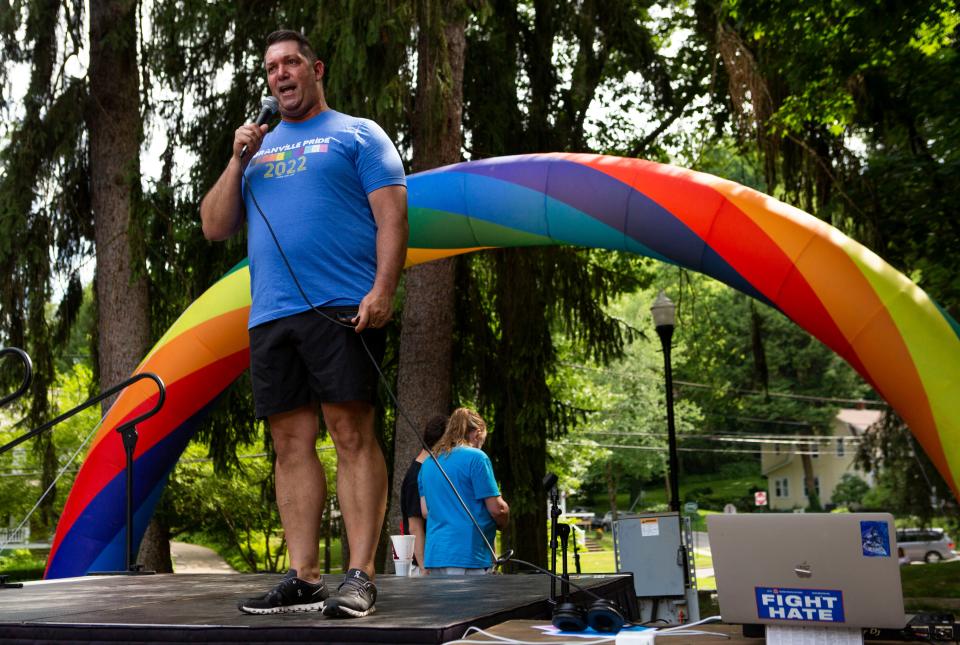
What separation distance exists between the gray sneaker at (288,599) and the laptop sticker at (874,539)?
1.80 meters

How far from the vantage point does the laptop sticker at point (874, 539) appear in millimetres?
2334

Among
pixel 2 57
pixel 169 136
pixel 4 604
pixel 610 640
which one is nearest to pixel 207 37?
pixel 169 136

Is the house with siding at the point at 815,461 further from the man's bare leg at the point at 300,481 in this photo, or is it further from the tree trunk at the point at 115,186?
the man's bare leg at the point at 300,481

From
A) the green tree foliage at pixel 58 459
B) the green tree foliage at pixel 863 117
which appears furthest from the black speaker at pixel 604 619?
the green tree foliage at pixel 58 459

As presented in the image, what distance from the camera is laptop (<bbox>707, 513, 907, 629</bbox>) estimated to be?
92.2 inches

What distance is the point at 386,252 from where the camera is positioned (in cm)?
357

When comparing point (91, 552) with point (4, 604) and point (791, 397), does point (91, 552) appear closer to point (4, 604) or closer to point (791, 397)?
point (4, 604)

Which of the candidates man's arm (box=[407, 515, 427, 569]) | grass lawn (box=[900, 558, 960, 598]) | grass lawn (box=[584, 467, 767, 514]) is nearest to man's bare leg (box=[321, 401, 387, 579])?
man's arm (box=[407, 515, 427, 569])

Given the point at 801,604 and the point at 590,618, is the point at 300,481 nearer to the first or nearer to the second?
the point at 590,618

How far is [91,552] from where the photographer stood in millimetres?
7023

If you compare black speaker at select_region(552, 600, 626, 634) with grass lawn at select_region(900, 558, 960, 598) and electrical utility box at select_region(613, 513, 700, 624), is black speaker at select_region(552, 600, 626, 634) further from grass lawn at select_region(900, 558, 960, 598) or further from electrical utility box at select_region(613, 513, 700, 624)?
grass lawn at select_region(900, 558, 960, 598)

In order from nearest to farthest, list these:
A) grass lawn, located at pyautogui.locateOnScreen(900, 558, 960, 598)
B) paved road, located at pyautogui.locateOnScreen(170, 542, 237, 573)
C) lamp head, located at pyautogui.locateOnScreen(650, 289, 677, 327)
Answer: lamp head, located at pyautogui.locateOnScreen(650, 289, 677, 327) → grass lawn, located at pyautogui.locateOnScreen(900, 558, 960, 598) → paved road, located at pyautogui.locateOnScreen(170, 542, 237, 573)

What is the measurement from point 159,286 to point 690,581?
6217 millimetres

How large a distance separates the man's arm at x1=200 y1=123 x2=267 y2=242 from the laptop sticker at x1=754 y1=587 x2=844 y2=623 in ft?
7.56
